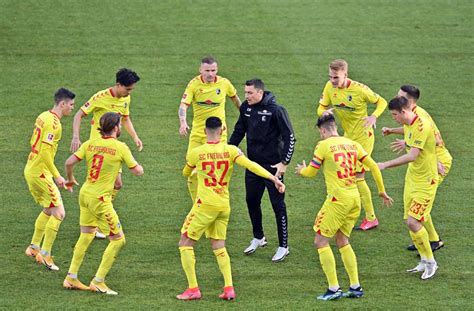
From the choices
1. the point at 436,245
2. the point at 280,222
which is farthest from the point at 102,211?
the point at 436,245

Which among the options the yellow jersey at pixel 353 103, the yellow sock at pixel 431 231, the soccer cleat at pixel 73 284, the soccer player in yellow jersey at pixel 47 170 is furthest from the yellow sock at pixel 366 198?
the soccer cleat at pixel 73 284

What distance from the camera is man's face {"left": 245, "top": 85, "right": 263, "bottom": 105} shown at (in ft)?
45.2

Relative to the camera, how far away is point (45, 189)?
13.5 m

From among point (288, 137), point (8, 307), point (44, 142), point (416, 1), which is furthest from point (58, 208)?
point (416, 1)

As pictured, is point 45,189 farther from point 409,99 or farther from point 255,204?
point 409,99

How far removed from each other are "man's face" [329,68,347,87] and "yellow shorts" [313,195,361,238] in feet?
9.91

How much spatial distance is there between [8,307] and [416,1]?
61.2 ft

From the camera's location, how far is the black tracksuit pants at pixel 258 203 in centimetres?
1403

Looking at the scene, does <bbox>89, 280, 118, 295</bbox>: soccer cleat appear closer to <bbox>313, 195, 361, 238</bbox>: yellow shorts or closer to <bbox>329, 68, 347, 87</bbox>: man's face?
<bbox>313, 195, 361, 238</bbox>: yellow shorts

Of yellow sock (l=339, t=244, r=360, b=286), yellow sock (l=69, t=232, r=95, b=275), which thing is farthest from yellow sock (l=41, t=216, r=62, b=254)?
yellow sock (l=339, t=244, r=360, b=286)

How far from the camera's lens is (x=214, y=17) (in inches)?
1027

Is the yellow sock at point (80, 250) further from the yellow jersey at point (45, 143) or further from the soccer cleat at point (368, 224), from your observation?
the soccer cleat at point (368, 224)

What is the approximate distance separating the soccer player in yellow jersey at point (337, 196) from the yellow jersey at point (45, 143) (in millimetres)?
3509

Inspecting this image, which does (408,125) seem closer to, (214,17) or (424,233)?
(424,233)
